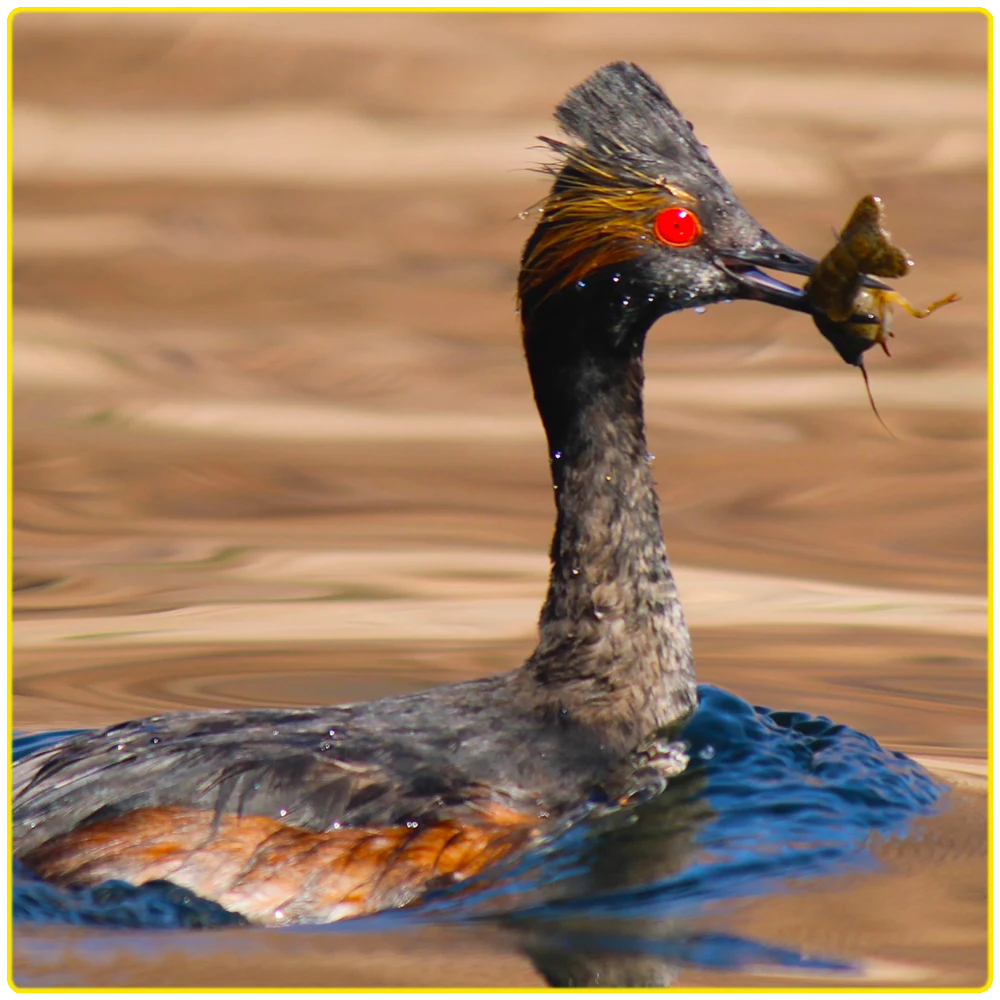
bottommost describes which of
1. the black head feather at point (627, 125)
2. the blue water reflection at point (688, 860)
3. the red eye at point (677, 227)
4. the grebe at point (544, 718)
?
the blue water reflection at point (688, 860)

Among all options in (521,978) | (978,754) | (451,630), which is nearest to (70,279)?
(451,630)

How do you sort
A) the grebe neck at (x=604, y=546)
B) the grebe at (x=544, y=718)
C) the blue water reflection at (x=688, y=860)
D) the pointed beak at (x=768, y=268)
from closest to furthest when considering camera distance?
the blue water reflection at (x=688, y=860), the grebe at (x=544, y=718), the pointed beak at (x=768, y=268), the grebe neck at (x=604, y=546)

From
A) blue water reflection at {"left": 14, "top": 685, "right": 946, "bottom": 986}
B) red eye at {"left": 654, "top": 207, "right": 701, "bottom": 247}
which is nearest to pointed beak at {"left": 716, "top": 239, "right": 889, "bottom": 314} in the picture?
red eye at {"left": 654, "top": 207, "right": 701, "bottom": 247}

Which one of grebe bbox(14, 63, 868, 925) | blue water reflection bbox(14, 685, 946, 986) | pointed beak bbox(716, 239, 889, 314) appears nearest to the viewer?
blue water reflection bbox(14, 685, 946, 986)

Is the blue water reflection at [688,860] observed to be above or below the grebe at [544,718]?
below

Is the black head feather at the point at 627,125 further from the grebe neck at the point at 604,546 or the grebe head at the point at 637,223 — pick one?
the grebe neck at the point at 604,546

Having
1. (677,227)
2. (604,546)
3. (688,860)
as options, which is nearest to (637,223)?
(677,227)

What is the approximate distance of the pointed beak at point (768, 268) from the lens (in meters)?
6.59

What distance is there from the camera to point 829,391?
11.3m

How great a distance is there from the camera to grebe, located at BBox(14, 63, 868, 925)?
19.2ft

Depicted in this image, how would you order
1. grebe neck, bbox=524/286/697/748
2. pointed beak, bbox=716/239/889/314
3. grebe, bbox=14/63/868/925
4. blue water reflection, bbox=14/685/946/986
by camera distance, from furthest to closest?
grebe neck, bbox=524/286/697/748
pointed beak, bbox=716/239/889/314
grebe, bbox=14/63/868/925
blue water reflection, bbox=14/685/946/986

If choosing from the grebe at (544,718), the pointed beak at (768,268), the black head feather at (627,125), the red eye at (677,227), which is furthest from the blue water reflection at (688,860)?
the black head feather at (627,125)

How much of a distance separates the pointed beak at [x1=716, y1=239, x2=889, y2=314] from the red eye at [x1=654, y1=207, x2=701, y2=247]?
13cm

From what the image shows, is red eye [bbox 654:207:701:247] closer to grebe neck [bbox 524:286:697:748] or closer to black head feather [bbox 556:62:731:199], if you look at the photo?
black head feather [bbox 556:62:731:199]
